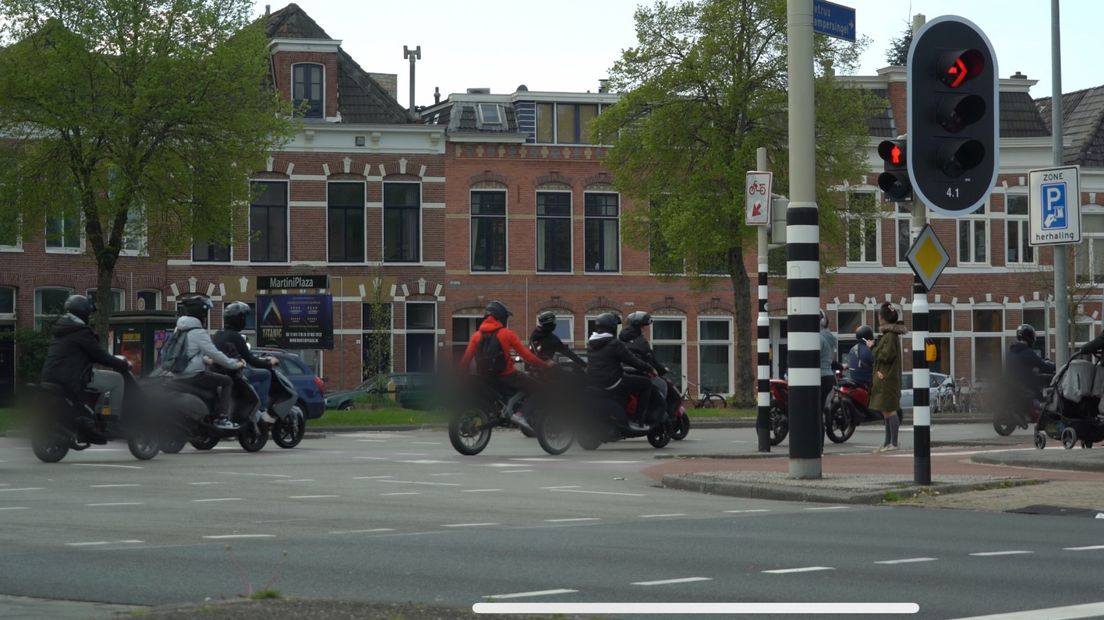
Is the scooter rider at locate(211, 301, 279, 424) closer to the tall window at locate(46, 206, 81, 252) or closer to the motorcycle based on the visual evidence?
the motorcycle

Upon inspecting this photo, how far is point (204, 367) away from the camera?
2012 centimetres

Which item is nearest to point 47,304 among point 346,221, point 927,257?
point 346,221

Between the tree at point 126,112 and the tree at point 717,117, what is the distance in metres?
9.38

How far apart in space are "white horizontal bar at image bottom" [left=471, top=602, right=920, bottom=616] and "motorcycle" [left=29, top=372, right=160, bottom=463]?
12.3m

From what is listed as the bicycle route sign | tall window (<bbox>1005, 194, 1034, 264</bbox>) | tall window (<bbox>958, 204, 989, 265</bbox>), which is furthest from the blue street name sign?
tall window (<bbox>1005, 194, 1034, 264</bbox>)

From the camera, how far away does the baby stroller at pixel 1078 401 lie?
60.6ft

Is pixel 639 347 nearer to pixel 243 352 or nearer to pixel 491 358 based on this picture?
pixel 491 358

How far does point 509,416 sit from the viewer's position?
65.5ft

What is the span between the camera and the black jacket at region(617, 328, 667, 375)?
2169cm

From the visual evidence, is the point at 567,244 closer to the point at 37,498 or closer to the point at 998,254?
the point at 998,254

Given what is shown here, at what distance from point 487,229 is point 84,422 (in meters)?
31.6

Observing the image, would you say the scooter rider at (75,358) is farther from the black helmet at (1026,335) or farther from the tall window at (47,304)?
the tall window at (47,304)

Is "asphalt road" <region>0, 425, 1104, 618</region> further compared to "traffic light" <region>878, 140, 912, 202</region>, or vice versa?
"traffic light" <region>878, 140, 912, 202</region>

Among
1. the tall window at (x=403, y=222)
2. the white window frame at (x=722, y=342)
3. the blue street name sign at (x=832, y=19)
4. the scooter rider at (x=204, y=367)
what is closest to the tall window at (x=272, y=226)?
the tall window at (x=403, y=222)
